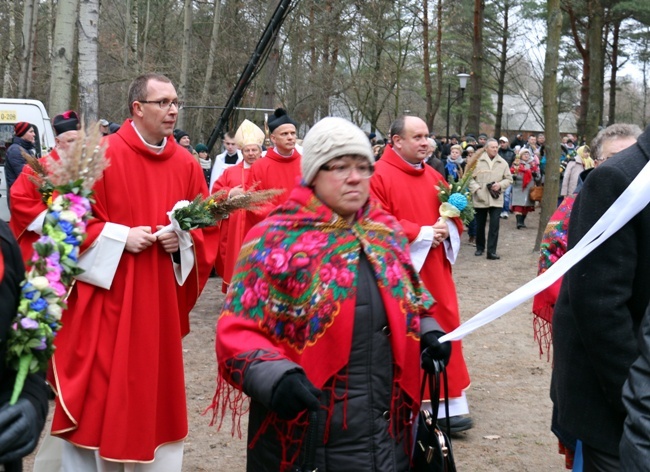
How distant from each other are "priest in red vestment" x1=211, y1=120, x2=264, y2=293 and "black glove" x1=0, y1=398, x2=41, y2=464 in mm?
6690

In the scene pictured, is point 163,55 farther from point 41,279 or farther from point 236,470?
point 41,279

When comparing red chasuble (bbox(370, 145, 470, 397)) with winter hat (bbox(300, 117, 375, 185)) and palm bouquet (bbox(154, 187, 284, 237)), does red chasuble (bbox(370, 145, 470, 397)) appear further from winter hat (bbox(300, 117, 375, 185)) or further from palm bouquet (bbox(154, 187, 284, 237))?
winter hat (bbox(300, 117, 375, 185))

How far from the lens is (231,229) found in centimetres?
954

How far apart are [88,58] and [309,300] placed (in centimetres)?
796

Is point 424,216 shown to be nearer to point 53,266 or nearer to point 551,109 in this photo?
point 53,266

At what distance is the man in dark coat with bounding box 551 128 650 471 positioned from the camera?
2.92 m

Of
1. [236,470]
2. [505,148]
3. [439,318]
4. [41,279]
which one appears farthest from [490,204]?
[41,279]

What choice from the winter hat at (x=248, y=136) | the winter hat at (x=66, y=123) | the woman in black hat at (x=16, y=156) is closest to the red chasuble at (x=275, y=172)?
the winter hat at (x=248, y=136)

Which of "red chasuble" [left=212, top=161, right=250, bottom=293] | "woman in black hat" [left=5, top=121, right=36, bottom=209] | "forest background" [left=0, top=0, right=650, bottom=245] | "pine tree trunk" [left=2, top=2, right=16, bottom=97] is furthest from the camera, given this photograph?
"pine tree trunk" [left=2, top=2, right=16, bottom=97]

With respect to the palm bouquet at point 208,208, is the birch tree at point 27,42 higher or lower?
higher

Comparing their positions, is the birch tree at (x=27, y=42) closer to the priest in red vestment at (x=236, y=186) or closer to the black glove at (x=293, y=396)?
the priest in red vestment at (x=236, y=186)

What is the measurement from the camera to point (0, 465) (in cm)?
247

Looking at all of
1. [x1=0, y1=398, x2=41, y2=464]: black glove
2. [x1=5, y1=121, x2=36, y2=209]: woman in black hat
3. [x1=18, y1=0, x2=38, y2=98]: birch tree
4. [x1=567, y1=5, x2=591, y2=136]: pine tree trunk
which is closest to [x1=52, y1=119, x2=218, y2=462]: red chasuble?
[x1=0, y1=398, x2=41, y2=464]: black glove

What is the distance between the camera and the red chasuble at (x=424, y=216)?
6133 mm
